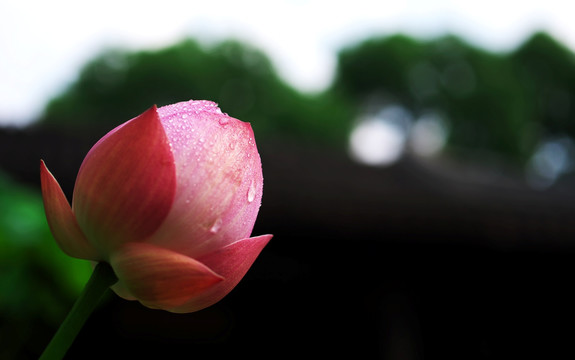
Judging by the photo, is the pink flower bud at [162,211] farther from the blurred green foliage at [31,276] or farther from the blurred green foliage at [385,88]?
the blurred green foliage at [385,88]

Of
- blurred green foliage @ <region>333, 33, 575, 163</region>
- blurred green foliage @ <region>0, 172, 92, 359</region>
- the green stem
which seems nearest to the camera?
the green stem

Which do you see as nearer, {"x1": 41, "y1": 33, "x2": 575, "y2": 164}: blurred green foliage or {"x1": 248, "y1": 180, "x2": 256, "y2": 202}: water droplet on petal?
{"x1": 248, "y1": 180, "x2": 256, "y2": 202}: water droplet on petal

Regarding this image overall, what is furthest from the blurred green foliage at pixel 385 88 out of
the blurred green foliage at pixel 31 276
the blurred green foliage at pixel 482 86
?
the blurred green foliage at pixel 31 276

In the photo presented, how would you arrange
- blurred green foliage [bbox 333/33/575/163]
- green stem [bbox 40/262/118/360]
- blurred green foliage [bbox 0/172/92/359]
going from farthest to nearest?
blurred green foliage [bbox 333/33/575/163] → blurred green foliage [bbox 0/172/92/359] → green stem [bbox 40/262/118/360]

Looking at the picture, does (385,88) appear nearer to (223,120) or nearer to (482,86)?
(482,86)

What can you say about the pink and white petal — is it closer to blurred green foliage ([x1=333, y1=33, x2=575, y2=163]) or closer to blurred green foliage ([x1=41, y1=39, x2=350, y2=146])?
blurred green foliage ([x1=41, y1=39, x2=350, y2=146])

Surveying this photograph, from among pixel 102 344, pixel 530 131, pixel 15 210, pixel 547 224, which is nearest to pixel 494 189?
pixel 547 224

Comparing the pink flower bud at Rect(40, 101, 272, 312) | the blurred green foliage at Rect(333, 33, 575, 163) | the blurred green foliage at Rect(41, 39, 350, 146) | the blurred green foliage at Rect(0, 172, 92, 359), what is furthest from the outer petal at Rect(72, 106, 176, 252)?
the blurred green foliage at Rect(333, 33, 575, 163)
